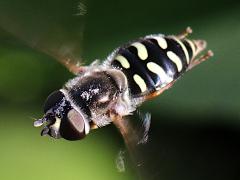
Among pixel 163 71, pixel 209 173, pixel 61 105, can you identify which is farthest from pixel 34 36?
pixel 209 173

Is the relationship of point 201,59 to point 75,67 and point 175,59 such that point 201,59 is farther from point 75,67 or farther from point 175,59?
point 75,67

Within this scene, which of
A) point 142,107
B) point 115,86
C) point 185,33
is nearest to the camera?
point 115,86

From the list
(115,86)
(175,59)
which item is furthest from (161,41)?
(115,86)

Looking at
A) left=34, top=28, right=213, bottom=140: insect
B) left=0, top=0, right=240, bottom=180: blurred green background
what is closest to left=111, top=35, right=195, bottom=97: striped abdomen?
left=34, top=28, right=213, bottom=140: insect

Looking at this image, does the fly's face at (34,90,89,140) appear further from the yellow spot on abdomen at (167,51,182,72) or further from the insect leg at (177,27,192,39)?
the insect leg at (177,27,192,39)

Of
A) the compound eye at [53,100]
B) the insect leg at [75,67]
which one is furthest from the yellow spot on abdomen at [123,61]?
the compound eye at [53,100]
